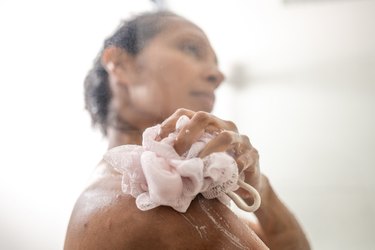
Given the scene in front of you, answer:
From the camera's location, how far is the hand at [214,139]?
0.43 m

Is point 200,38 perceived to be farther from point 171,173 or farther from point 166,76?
point 171,173

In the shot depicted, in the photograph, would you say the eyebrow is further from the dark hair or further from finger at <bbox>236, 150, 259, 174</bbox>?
finger at <bbox>236, 150, 259, 174</bbox>

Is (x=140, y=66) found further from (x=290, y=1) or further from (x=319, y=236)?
(x=319, y=236)

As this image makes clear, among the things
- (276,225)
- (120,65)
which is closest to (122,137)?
(120,65)

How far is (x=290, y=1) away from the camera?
903mm

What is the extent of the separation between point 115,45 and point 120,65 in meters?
0.04

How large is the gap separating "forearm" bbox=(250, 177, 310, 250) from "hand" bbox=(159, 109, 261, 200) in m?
0.16

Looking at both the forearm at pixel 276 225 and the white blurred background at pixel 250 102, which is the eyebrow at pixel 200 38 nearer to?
the white blurred background at pixel 250 102

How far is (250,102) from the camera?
81cm

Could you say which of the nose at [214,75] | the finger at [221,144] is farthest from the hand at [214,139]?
the nose at [214,75]

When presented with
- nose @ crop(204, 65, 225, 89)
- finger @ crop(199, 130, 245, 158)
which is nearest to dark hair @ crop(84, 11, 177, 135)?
nose @ crop(204, 65, 225, 89)

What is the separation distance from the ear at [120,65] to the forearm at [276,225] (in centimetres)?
29

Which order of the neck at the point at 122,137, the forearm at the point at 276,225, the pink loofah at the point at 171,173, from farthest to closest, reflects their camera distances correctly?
the forearm at the point at 276,225 < the neck at the point at 122,137 < the pink loofah at the point at 171,173

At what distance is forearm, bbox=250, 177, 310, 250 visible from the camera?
654mm
